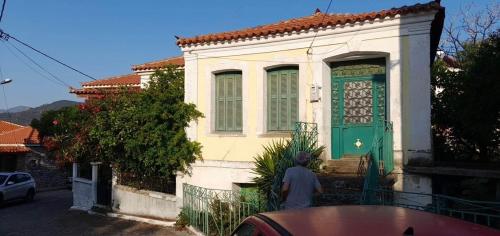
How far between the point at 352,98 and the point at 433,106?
159 inches

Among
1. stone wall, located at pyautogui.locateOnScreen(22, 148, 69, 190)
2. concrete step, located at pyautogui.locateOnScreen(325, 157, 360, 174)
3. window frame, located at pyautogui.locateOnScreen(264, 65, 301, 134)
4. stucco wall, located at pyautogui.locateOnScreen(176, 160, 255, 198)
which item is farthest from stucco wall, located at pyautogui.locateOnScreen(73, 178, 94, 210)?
stone wall, located at pyautogui.locateOnScreen(22, 148, 69, 190)

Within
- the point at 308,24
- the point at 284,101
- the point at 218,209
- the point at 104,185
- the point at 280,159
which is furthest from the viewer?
the point at 104,185

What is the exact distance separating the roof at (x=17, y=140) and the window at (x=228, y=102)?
1040 inches

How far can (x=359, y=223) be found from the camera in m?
2.83

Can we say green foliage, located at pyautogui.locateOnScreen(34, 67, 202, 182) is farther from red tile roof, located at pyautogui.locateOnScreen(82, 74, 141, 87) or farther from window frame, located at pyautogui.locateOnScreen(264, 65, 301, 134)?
red tile roof, located at pyautogui.locateOnScreen(82, 74, 141, 87)

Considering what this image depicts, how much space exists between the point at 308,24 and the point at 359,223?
9367 millimetres

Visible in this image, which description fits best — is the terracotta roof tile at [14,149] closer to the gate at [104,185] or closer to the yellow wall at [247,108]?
the gate at [104,185]

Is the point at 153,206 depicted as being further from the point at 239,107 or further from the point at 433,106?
the point at 433,106

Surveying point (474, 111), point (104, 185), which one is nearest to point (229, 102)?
point (474, 111)

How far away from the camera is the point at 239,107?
42.8 feet

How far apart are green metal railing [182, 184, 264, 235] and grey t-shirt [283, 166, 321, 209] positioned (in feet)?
8.51

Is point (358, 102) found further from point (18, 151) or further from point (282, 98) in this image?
point (18, 151)

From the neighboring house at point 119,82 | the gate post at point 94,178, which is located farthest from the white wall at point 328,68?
the gate post at point 94,178

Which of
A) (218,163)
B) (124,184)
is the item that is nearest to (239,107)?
(218,163)
